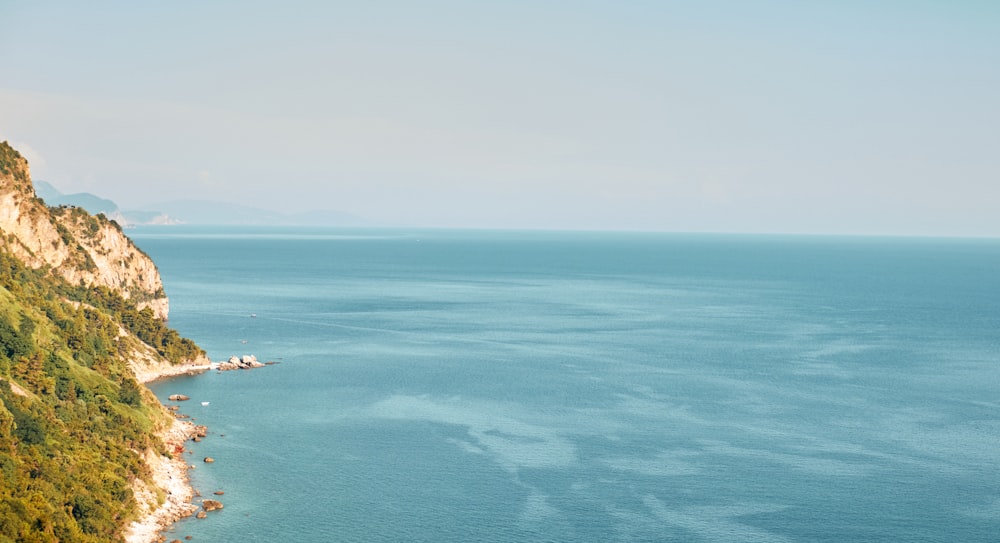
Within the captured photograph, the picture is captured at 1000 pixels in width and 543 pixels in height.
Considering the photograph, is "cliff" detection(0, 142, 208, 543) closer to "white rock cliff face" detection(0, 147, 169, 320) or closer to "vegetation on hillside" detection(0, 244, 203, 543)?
"vegetation on hillside" detection(0, 244, 203, 543)

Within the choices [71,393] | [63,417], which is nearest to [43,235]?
[71,393]

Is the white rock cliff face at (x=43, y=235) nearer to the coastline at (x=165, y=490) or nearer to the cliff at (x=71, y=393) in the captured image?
the cliff at (x=71, y=393)

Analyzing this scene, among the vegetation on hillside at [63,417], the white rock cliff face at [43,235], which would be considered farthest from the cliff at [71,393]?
the white rock cliff face at [43,235]

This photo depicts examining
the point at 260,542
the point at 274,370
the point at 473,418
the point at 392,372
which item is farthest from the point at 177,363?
the point at 260,542

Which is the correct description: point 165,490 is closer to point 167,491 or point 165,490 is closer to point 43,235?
point 167,491

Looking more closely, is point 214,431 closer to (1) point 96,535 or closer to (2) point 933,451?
(1) point 96,535

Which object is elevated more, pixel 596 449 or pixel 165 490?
pixel 596 449

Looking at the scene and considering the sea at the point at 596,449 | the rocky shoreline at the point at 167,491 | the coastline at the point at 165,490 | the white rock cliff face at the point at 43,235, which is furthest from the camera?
the white rock cliff face at the point at 43,235
